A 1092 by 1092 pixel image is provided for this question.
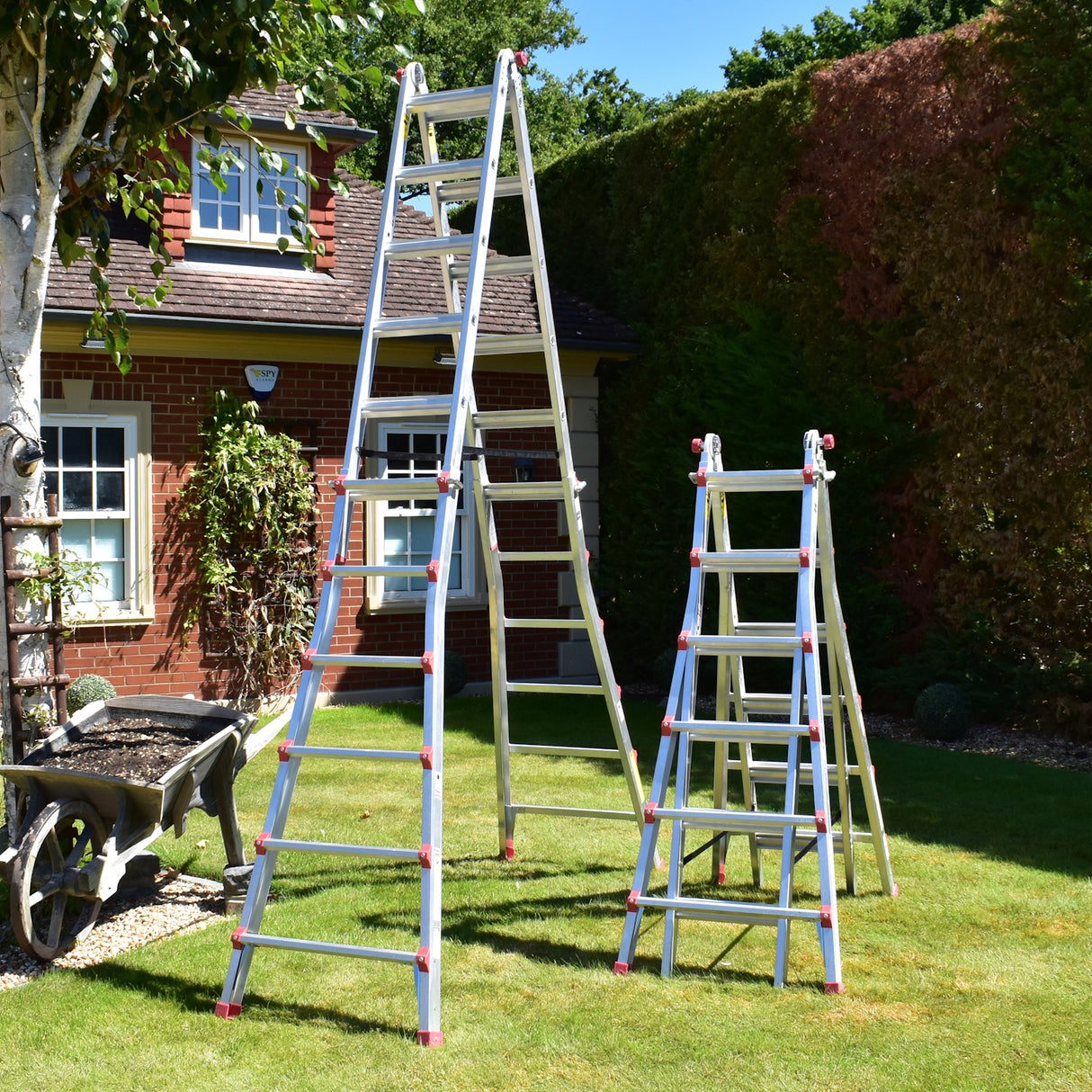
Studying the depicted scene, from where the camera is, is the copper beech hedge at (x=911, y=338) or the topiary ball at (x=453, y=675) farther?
the topiary ball at (x=453, y=675)

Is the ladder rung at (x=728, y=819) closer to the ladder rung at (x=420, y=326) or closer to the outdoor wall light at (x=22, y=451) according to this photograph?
the ladder rung at (x=420, y=326)

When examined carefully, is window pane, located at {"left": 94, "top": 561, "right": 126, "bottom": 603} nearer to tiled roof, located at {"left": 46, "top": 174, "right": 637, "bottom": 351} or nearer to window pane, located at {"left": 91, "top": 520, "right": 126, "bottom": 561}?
window pane, located at {"left": 91, "top": 520, "right": 126, "bottom": 561}

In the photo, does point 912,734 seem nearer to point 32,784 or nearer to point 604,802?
point 604,802

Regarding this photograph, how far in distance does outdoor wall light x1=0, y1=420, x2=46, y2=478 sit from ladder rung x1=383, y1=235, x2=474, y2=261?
5.57ft

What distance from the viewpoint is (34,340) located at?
5340mm

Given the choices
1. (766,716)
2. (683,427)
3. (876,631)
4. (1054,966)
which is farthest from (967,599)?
(1054,966)

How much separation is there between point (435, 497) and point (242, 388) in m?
6.80

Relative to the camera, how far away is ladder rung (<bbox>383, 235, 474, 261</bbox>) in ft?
15.9

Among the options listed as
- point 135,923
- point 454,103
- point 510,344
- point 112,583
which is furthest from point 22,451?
point 112,583

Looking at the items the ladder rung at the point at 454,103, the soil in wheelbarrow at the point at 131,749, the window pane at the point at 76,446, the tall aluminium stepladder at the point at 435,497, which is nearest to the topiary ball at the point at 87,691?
the window pane at the point at 76,446

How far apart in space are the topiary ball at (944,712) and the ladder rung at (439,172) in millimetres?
5629

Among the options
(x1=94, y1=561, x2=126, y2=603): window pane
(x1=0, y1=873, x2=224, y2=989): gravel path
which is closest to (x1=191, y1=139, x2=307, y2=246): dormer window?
(x1=94, y1=561, x2=126, y2=603): window pane

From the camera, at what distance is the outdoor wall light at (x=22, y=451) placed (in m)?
5.20

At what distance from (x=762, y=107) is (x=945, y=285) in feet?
8.77
